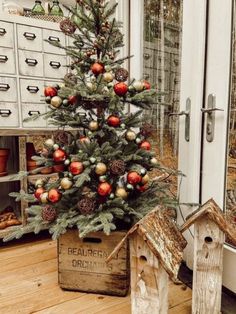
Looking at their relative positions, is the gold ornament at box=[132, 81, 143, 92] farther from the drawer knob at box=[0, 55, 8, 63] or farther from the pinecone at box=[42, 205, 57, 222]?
the drawer knob at box=[0, 55, 8, 63]

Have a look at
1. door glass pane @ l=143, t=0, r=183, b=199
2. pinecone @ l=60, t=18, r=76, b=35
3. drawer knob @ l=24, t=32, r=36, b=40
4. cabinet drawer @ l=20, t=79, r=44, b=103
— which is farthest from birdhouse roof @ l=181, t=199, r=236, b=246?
drawer knob @ l=24, t=32, r=36, b=40

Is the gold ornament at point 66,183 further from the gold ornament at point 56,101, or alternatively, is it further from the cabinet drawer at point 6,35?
the cabinet drawer at point 6,35

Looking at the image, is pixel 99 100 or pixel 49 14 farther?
pixel 49 14

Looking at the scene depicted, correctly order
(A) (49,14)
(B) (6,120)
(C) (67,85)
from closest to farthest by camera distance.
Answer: (C) (67,85) < (B) (6,120) < (A) (49,14)

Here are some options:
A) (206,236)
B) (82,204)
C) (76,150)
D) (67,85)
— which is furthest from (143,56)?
(206,236)

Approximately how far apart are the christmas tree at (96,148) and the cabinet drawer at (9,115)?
0.60 metres

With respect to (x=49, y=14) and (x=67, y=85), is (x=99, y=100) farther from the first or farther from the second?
(x=49, y=14)

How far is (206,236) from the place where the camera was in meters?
1.11

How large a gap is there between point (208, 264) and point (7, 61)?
1667 mm

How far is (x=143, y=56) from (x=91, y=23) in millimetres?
707

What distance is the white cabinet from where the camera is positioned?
1801 mm

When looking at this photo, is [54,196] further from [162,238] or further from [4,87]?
[4,87]

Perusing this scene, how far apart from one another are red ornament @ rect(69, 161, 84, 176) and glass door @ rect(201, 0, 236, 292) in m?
0.66

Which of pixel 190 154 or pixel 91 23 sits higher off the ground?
pixel 91 23
